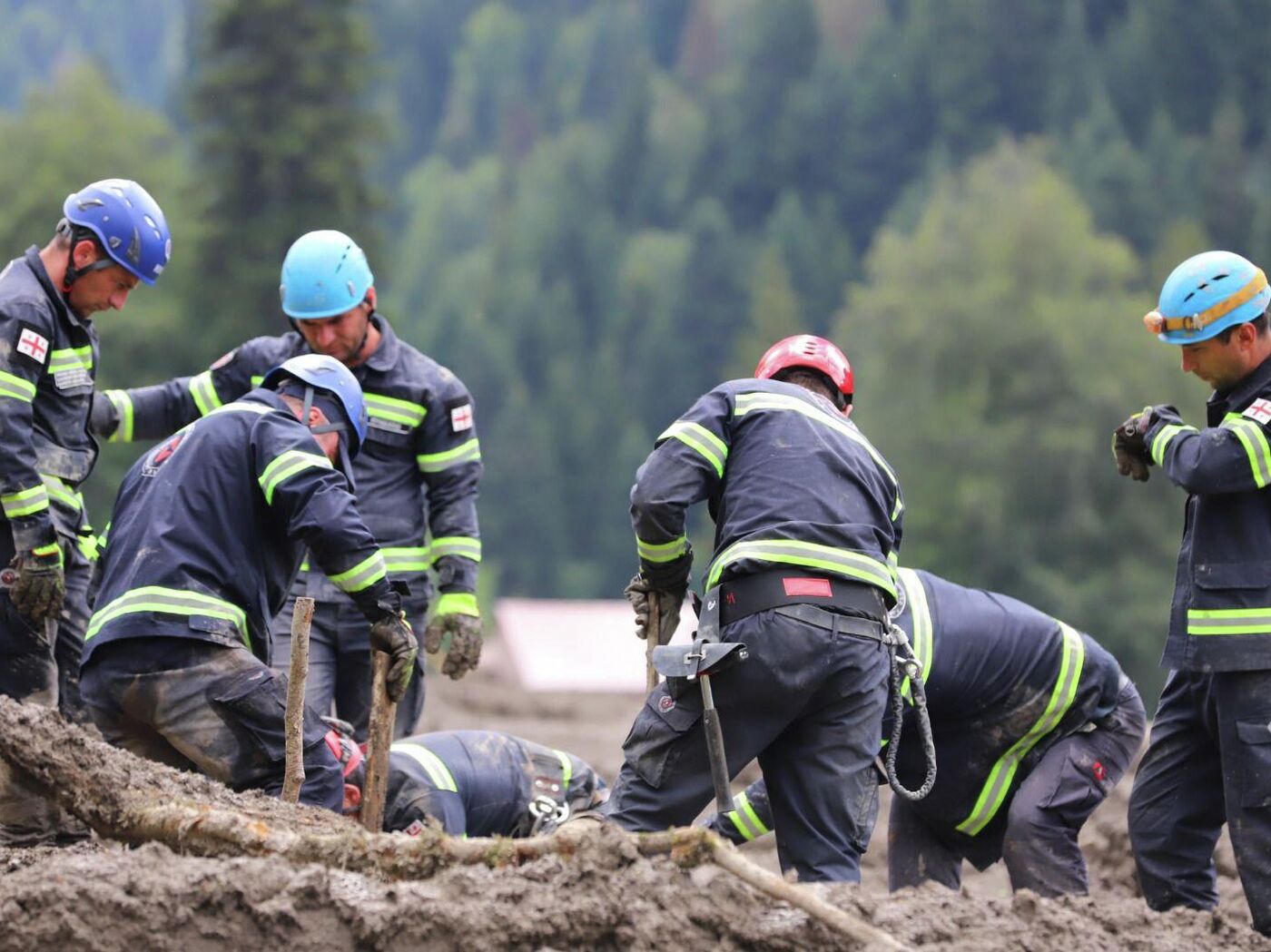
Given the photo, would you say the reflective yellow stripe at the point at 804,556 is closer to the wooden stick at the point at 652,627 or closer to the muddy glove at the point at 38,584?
the wooden stick at the point at 652,627

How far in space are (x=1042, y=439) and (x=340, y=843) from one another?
3449cm

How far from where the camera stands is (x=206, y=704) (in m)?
6.54

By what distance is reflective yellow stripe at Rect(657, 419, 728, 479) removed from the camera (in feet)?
20.6

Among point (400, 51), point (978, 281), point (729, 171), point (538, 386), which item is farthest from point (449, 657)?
point (400, 51)

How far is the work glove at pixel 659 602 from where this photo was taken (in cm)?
679

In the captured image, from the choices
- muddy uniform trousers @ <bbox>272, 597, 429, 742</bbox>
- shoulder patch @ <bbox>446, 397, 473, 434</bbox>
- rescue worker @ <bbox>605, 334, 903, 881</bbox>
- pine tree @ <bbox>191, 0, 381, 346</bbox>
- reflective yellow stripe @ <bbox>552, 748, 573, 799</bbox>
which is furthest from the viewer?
pine tree @ <bbox>191, 0, 381, 346</bbox>

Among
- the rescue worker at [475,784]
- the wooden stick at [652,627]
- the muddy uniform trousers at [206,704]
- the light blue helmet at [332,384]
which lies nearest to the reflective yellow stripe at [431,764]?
the rescue worker at [475,784]

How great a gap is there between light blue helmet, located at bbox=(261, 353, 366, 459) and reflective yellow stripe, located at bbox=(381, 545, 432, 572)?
4.68ft

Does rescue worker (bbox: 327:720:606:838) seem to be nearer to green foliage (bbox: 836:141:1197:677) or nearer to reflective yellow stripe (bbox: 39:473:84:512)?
reflective yellow stripe (bbox: 39:473:84:512)

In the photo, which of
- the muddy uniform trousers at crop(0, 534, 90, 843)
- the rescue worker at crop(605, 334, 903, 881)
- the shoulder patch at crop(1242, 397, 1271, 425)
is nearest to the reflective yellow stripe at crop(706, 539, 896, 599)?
the rescue worker at crop(605, 334, 903, 881)

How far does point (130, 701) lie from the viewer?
6566 millimetres

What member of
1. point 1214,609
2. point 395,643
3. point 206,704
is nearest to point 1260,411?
point 1214,609

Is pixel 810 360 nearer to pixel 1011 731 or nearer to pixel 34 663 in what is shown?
pixel 1011 731

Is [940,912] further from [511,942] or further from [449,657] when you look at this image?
[449,657]
